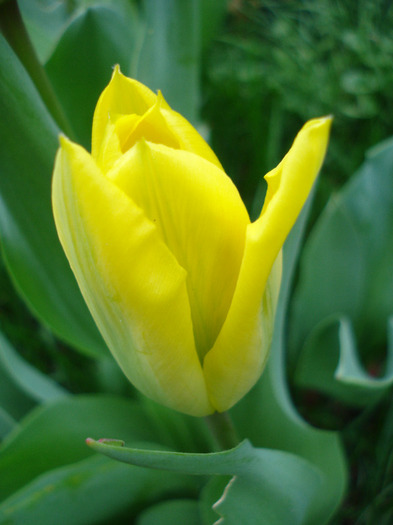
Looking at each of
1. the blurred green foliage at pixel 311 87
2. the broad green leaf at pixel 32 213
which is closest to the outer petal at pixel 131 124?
the broad green leaf at pixel 32 213

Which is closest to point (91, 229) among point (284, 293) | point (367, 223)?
point (284, 293)

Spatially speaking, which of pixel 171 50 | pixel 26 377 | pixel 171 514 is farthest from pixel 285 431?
pixel 171 50

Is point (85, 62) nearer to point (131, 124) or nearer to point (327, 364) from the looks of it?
point (131, 124)

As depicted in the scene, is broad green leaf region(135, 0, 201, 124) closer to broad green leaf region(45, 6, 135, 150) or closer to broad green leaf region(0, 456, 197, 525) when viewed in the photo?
broad green leaf region(45, 6, 135, 150)

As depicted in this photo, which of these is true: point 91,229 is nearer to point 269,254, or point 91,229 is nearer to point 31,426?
point 269,254

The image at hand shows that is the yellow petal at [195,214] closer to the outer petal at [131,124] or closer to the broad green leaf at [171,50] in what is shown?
the outer petal at [131,124]
